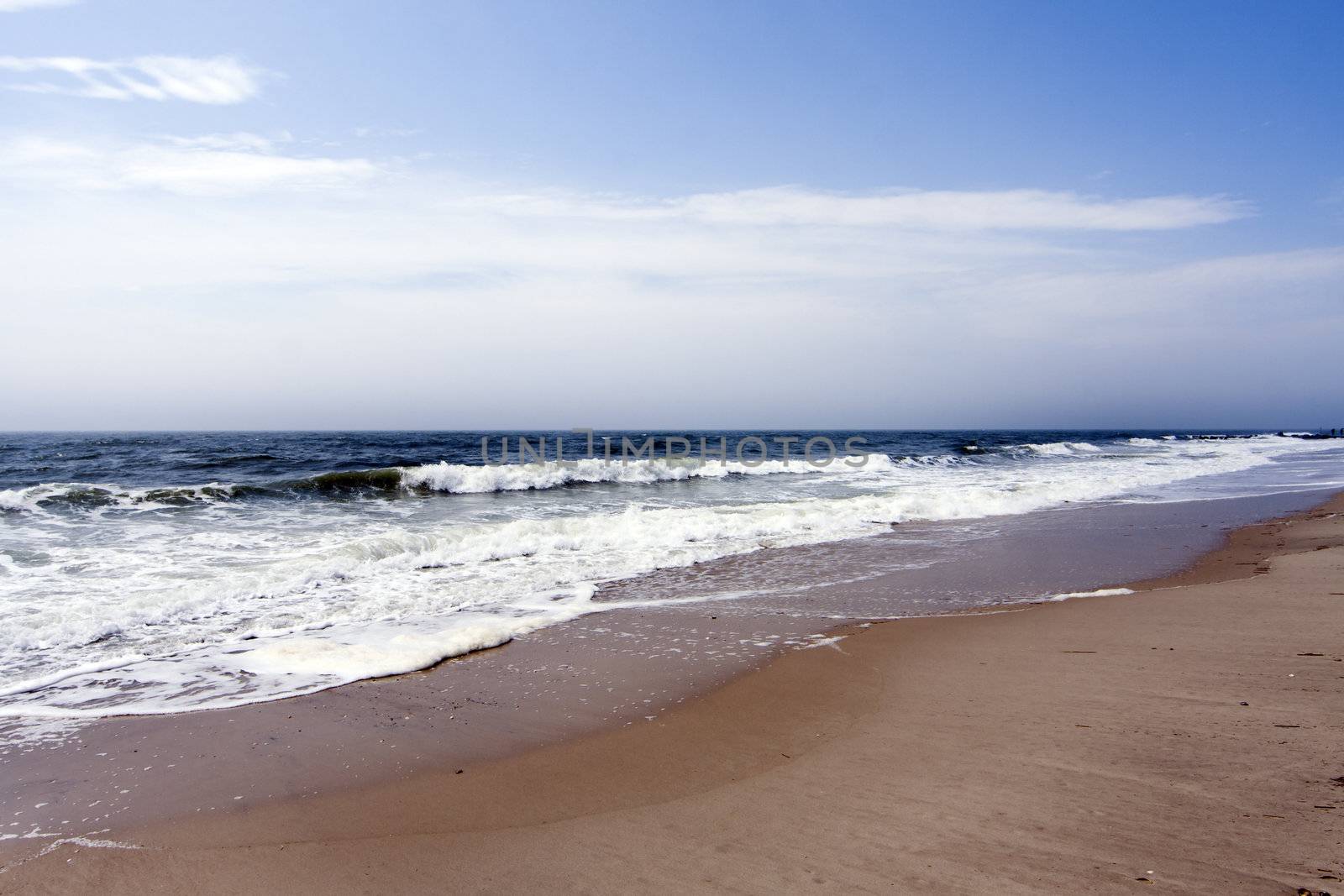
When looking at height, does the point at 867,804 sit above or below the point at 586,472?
below

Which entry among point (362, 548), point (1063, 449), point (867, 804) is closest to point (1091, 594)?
point (867, 804)

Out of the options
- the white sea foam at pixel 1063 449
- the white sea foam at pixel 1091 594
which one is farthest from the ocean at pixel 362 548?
the white sea foam at pixel 1063 449

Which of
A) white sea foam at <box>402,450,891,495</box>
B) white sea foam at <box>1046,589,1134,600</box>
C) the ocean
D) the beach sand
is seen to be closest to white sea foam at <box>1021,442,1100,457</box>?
the ocean

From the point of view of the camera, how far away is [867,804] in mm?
3139

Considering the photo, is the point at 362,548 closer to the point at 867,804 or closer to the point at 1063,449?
the point at 867,804

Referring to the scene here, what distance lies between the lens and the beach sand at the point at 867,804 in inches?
105

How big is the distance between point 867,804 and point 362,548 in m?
8.24

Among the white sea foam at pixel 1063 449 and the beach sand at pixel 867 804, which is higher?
the white sea foam at pixel 1063 449

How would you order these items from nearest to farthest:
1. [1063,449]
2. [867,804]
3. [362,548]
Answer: [867,804] < [362,548] < [1063,449]

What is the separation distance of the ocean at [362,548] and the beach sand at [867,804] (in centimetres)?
200

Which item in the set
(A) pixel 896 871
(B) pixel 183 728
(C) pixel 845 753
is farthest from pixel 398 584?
(A) pixel 896 871

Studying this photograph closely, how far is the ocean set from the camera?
5.48 metres

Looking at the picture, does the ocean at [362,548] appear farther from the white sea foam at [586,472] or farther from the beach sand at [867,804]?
the beach sand at [867,804]

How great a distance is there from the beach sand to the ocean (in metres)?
2.00
